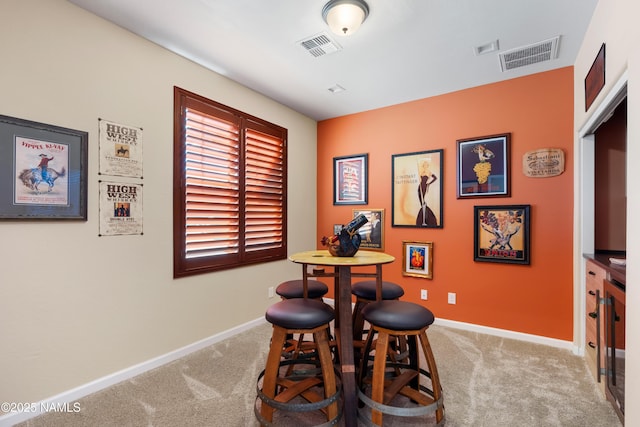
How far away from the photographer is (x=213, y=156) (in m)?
3.10

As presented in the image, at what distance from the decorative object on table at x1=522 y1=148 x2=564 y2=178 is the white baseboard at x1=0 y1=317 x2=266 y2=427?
355cm

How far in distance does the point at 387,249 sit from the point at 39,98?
141 inches

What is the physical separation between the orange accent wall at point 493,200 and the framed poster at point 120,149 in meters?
2.71

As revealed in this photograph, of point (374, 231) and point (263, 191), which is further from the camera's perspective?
point (374, 231)

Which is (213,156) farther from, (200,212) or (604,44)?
(604,44)

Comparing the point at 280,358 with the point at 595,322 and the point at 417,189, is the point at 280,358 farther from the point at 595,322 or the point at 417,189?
the point at 417,189

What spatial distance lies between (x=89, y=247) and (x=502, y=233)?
3.75 m

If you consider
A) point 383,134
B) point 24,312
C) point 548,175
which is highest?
point 383,134

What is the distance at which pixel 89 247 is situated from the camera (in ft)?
7.25

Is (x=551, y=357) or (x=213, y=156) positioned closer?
(x=551, y=357)

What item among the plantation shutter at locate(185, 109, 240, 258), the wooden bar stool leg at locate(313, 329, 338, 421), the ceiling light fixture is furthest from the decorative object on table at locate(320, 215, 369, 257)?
the plantation shutter at locate(185, 109, 240, 258)

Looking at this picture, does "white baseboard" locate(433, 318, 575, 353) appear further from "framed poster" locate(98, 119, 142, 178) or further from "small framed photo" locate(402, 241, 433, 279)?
"framed poster" locate(98, 119, 142, 178)

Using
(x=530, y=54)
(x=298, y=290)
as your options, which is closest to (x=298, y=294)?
(x=298, y=290)

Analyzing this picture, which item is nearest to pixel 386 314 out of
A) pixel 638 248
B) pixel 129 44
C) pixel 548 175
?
pixel 638 248
